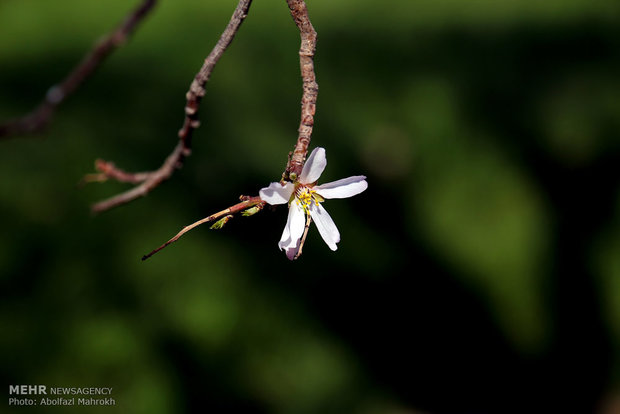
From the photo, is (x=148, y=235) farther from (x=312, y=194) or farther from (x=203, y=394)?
(x=312, y=194)

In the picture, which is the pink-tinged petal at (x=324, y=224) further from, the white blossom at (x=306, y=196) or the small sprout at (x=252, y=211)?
the small sprout at (x=252, y=211)

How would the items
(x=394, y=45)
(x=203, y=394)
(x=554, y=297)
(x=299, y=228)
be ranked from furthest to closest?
(x=394, y=45)
(x=554, y=297)
(x=203, y=394)
(x=299, y=228)

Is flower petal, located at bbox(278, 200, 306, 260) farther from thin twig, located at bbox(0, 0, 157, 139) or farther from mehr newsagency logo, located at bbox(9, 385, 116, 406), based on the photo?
mehr newsagency logo, located at bbox(9, 385, 116, 406)

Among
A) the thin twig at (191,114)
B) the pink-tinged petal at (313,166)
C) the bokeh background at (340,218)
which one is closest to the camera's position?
the thin twig at (191,114)

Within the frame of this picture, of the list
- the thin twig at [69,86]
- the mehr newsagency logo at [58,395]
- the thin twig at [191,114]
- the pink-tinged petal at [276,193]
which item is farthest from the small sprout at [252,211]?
the mehr newsagency logo at [58,395]

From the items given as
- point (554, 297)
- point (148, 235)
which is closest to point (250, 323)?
point (148, 235)

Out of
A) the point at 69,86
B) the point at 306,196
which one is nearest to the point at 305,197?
the point at 306,196

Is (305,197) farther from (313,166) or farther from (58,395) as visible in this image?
(58,395)
